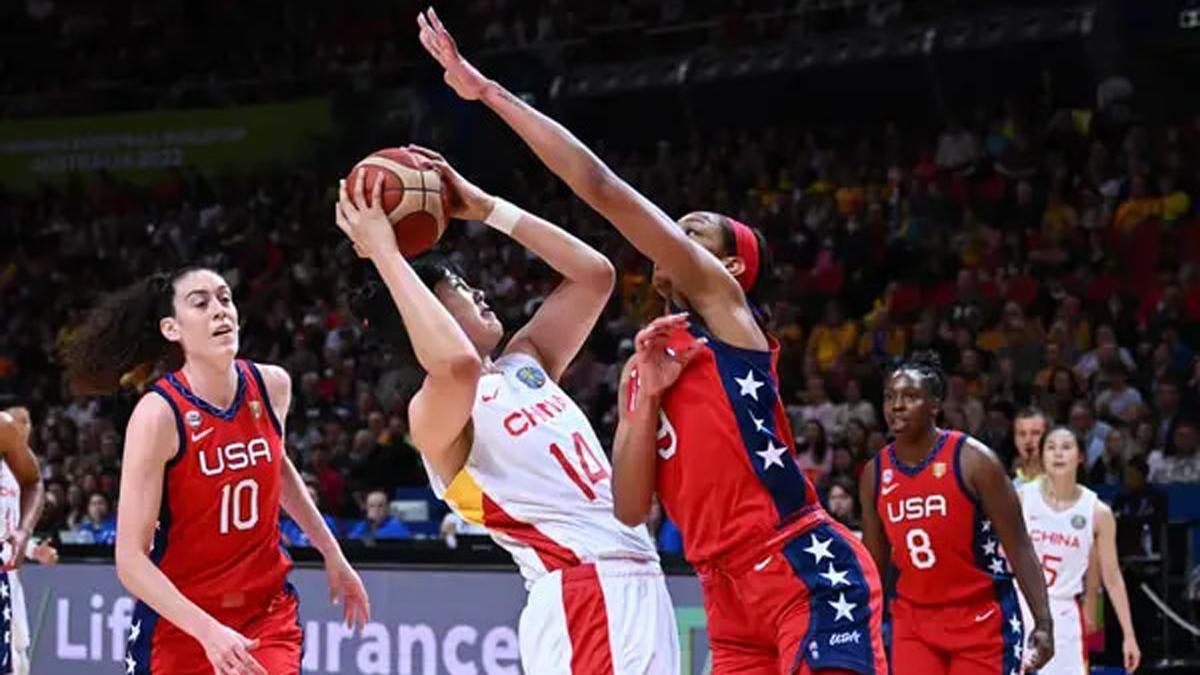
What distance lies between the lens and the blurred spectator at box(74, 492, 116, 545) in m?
12.4

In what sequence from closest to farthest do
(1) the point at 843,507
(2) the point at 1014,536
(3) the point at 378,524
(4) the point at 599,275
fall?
1. (4) the point at 599,275
2. (2) the point at 1014,536
3. (1) the point at 843,507
4. (3) the point at 378,524

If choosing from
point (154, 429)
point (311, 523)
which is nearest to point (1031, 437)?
point (311, 523)

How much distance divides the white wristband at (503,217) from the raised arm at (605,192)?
1.50 feet

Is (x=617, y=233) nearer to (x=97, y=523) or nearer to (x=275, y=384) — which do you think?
(x=97, y=523)

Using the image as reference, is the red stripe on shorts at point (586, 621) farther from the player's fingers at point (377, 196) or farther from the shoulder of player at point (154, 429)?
the shoulder of player at point (154, 429)

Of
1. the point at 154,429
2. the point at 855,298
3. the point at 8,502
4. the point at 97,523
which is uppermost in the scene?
the point at 855,298

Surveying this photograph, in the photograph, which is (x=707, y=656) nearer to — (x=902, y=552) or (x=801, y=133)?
(x=902, y=552)

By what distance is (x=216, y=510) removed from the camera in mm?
5211

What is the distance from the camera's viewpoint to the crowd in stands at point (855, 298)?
39.8 feet

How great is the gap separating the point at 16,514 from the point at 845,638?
580cm

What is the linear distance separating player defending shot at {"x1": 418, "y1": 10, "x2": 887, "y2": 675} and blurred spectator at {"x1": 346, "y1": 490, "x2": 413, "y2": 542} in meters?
7.32

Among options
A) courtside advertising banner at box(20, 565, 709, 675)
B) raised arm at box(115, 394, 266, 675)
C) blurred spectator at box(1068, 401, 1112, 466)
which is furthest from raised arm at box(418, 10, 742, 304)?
blurred spectator at box(1068, 401, 1112, 466)

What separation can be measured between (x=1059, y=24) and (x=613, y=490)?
12.5 meters

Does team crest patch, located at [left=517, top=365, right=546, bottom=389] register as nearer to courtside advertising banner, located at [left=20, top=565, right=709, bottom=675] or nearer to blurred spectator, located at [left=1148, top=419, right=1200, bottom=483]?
courtside advertising banner, located at [left=20, top=565, right=709, bottom=675]
